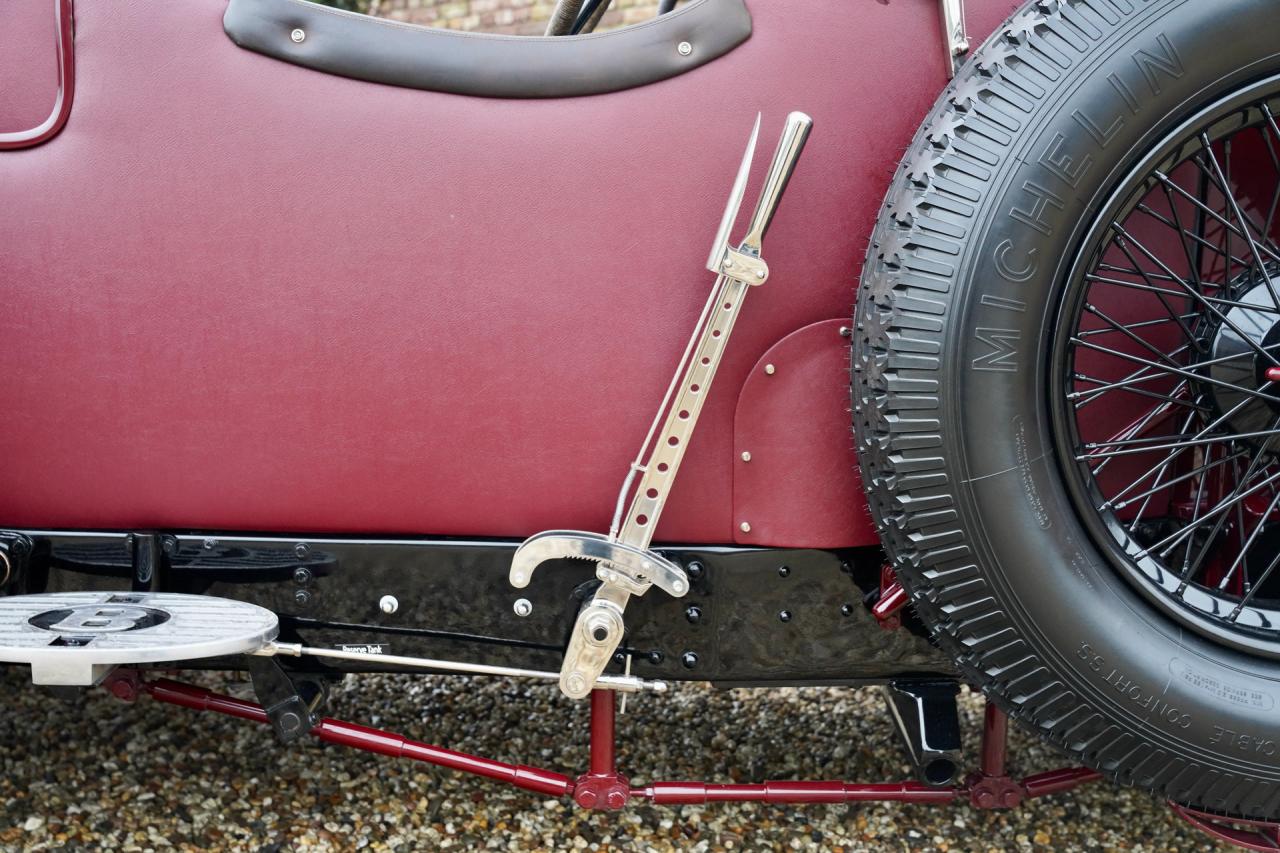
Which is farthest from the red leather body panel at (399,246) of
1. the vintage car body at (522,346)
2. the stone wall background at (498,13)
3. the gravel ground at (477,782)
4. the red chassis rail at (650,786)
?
the stone wall background at (498,13)

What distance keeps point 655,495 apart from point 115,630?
73cm

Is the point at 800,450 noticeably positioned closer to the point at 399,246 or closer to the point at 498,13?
the point at 399,246

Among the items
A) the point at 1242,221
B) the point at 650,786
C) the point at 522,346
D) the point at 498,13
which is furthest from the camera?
the point at 498,13

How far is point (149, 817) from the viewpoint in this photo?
70.9 inches

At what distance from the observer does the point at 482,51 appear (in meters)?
1.34

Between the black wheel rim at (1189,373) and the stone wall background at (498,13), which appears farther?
the stone wall background at (498,13)

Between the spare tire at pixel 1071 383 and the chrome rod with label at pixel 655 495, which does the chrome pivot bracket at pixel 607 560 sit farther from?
the spare tire at pixel 1071 383

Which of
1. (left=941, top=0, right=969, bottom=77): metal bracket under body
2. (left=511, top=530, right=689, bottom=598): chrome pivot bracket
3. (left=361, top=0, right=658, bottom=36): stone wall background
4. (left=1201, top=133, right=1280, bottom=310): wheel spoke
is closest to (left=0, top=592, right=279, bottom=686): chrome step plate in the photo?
(left=511, top=530, right=689, bottom=598): chrome pivot bracket

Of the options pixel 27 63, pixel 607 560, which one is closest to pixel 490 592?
pixel 607 560

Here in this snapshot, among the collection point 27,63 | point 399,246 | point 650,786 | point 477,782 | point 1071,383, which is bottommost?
point 477,782

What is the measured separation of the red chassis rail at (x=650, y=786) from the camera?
152cm

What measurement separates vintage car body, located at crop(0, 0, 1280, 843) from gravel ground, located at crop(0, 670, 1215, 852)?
1.62 feet

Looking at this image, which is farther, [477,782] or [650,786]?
[477,782]

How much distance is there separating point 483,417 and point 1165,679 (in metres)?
0.97
